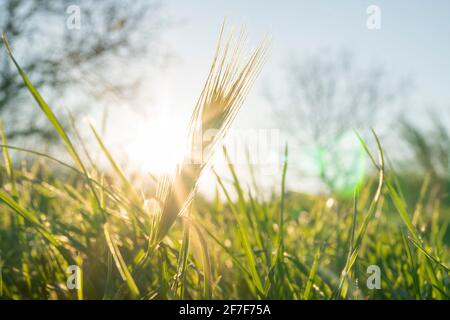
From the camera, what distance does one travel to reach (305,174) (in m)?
15.5

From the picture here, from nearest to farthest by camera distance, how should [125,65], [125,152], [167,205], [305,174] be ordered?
[167,205] < [125,152] < [125,65] < [305,174]

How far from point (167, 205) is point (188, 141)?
0.05 meters

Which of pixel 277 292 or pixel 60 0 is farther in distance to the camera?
pixel 60 0

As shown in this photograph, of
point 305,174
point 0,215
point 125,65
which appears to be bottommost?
point 305,174

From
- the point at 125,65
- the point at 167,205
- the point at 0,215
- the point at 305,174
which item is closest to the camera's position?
the point at 167,205

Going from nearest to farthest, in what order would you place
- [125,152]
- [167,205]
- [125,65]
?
[167,205] < [125,152] < [125,65]

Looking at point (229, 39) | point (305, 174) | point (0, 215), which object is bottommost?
point (305, 174)
